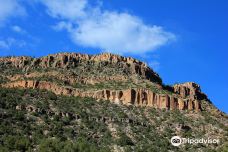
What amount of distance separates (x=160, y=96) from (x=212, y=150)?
22078 mm

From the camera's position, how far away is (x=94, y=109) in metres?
84.6

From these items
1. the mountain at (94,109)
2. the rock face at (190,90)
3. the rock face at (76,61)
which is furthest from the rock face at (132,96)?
the rock face at (190,90)

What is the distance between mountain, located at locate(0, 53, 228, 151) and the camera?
70062 mm

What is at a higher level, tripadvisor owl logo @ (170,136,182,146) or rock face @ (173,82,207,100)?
rock face @ (173,82,207,100)

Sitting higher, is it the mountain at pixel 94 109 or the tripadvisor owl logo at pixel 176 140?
the mountain at pixel 94 109

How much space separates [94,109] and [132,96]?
30.4ft

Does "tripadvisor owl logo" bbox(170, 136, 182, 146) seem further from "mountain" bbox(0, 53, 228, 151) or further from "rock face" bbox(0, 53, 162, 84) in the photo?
"rock face" bbox(0, 53, 162, 84)

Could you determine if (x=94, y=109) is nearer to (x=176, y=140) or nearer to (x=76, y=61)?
(x=176, y=140)

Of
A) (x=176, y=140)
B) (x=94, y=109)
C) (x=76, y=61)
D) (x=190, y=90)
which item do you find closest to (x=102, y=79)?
(x=76, y=61)

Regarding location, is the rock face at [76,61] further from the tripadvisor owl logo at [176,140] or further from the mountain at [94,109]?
the tripadvisor owl logo at [176,140]

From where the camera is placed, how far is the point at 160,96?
9206cm

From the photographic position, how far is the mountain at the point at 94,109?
70.1 metres

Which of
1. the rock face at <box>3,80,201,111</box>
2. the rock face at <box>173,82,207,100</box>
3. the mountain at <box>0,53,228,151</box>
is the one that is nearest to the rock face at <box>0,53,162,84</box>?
the mountain at <box>0,53,228,151</box>

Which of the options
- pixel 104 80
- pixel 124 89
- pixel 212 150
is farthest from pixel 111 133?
pixel 104 80
